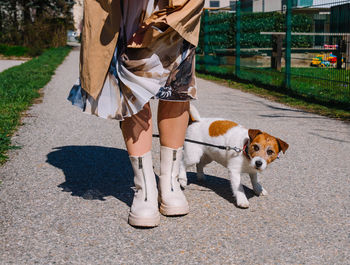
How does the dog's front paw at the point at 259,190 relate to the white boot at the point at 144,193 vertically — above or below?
below

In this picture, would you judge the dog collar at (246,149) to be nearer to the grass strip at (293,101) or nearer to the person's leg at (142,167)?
the person's leg at (142,167)

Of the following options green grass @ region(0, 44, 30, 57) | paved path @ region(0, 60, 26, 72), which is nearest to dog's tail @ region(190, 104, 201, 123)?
paved path @ region(0, 60, 26, 72)

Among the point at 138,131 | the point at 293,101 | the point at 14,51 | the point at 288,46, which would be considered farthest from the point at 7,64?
the point at 138,131

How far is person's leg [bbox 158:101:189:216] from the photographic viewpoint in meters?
2.62

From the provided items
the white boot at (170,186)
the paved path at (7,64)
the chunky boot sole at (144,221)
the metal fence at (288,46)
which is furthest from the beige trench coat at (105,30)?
the paved path at (7,64)

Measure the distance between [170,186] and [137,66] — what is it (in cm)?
72

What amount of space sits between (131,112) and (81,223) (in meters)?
0.67

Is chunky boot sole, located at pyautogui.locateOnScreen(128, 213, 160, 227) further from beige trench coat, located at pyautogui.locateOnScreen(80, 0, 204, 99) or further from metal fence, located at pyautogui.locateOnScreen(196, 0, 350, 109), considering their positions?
metal fence, located at pyautogui.locateOnScreen(196, 0, 350, 109)

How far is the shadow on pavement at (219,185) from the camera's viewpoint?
3.05m

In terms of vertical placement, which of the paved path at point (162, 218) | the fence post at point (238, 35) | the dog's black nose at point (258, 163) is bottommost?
the paved path at point (162, 218)

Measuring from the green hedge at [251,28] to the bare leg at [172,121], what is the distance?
17.4ft

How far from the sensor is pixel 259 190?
303cm

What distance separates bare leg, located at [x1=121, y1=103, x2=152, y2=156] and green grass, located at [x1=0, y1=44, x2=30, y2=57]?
76.3 feet

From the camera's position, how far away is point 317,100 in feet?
24.0
